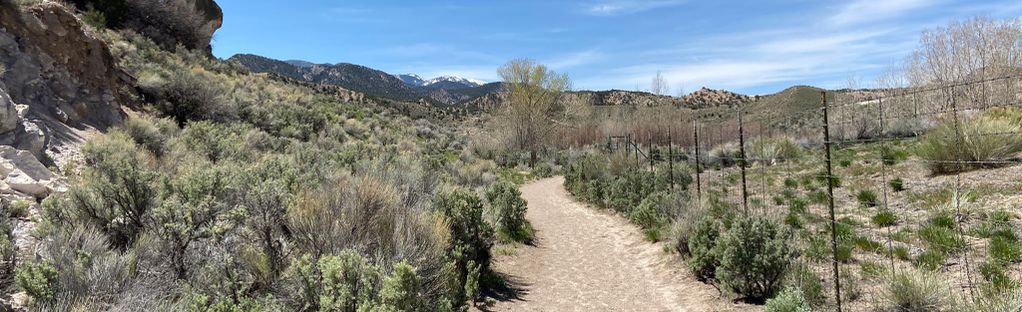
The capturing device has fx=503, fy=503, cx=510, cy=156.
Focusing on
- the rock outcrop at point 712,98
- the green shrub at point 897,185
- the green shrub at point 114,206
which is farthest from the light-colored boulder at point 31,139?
the rock outcrop at point 712,98

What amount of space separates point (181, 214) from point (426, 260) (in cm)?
216

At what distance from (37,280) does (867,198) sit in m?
11.9

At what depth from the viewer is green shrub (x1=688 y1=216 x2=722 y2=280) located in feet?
23.4

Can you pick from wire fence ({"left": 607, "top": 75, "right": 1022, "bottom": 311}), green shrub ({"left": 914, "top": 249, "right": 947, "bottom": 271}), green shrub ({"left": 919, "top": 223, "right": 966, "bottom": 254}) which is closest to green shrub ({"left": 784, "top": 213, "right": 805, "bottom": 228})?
wire fence ({"left": 607, "top": 75, "right": 1022, "bottom": 311})

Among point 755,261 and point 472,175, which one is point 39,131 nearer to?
point 755,261

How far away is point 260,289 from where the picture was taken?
13.9 ft

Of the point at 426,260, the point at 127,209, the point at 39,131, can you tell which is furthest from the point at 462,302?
the point at 39,131

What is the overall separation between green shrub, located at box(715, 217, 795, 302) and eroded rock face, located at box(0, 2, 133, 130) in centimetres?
1067

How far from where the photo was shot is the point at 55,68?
9.59 meters

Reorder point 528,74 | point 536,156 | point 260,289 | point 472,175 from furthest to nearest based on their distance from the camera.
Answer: point 528,74 < point 536,156 < point 472,175 < point 260,289

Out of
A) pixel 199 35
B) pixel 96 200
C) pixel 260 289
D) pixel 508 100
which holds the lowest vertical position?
pixel 260 289

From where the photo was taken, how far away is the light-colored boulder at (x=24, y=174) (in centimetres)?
536

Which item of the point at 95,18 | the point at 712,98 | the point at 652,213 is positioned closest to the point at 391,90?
the point at 712,98

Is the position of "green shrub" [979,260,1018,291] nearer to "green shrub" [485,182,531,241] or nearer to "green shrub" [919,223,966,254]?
"green shrub" [919,223,966,254]
